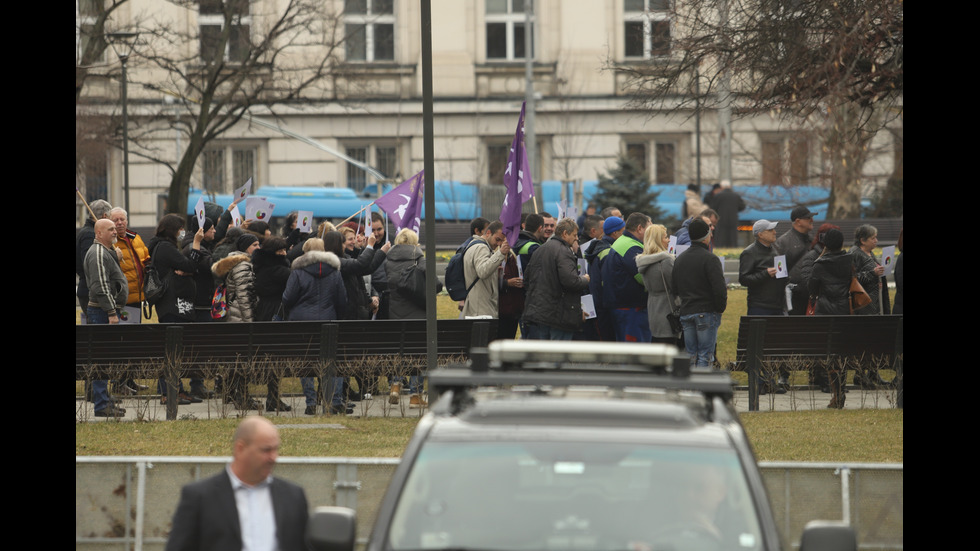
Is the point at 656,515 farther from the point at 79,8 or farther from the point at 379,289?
the point at 79,8

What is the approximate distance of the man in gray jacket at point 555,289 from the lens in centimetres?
1275

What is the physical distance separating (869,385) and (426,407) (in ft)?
15.0

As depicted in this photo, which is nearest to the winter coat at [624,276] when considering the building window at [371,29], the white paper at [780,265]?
the white paper at [780,265]

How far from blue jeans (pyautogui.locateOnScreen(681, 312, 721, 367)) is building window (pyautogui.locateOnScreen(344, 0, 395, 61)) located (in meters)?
32.6

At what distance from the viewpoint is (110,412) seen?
12055 millimetres

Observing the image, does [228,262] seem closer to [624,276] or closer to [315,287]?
[315,287]

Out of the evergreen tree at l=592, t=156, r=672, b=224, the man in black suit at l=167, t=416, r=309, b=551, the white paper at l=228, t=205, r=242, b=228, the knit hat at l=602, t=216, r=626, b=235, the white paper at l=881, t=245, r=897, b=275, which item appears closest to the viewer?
the man in black suit at l=167, t=416, r=309, b=551

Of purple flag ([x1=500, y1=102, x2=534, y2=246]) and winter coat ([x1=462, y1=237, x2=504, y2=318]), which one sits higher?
purple flag ([x1=500, y1=102, x2=534, y2=246])

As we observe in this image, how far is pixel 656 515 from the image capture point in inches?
176

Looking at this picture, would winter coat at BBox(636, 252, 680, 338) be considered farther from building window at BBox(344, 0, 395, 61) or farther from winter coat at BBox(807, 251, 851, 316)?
building window at BBox(344, 0, 395, 61)

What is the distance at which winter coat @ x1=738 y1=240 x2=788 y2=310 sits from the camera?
13.4 metres

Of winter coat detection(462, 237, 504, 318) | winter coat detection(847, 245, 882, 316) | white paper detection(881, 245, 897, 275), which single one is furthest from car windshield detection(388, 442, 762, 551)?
white paper detection(881, 245, 897, 275)

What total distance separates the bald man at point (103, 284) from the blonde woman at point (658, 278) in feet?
16.8

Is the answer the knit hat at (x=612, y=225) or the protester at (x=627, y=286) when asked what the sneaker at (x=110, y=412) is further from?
the knit hat at (x=612, y=225)
